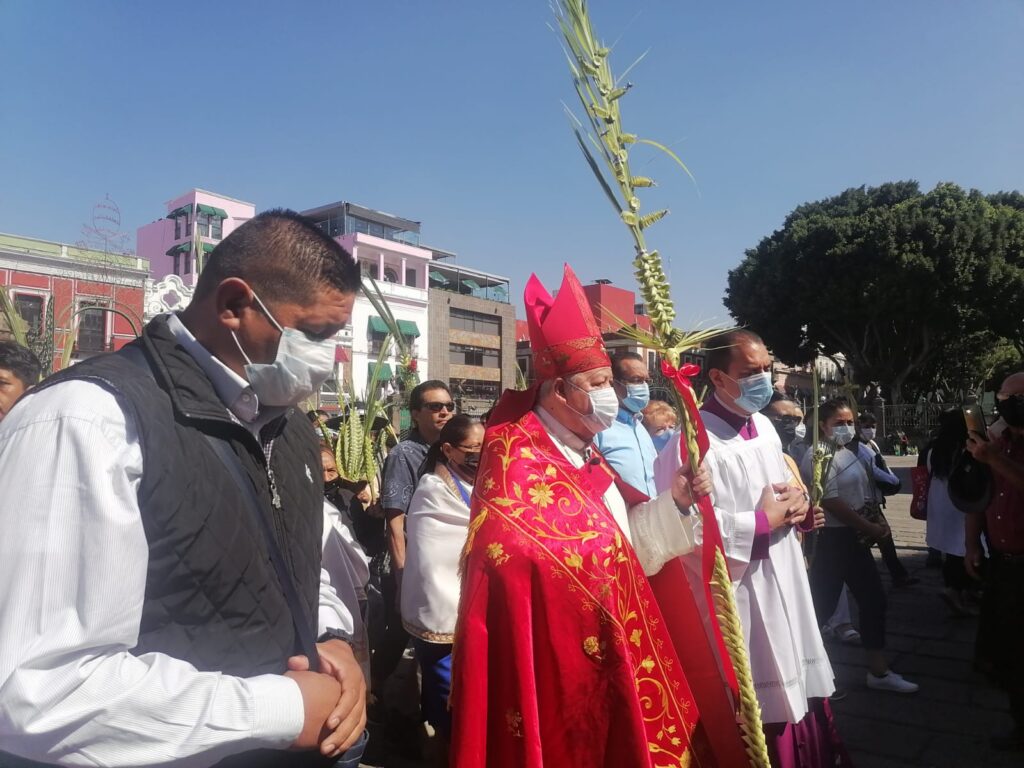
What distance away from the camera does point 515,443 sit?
2521mm

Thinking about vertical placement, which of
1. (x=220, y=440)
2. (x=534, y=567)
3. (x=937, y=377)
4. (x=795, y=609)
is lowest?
(x=795, y=609)

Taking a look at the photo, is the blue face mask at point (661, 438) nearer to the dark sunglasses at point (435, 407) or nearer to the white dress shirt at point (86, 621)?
the dark sunglasses at point (435, 407)

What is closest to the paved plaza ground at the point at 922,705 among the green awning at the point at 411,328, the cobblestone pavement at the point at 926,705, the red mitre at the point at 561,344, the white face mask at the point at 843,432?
the cobblestone pavement at the point at 926,705

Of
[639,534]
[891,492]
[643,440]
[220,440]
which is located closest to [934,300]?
[891,492]

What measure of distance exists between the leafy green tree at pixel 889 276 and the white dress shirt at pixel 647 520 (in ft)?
78.0

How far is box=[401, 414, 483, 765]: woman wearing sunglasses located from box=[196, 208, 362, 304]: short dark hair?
1.92 metres

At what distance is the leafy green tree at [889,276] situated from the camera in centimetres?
2475

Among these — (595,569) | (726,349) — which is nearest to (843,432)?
(726,349)

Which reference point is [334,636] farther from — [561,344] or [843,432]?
[843,432]

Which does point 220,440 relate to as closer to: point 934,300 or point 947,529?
point 947,529

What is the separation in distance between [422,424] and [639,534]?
2.31 metres

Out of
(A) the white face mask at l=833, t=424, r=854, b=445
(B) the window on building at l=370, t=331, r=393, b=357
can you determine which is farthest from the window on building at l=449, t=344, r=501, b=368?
(A) the white face mask at l=833, t=424, r=854, b=445

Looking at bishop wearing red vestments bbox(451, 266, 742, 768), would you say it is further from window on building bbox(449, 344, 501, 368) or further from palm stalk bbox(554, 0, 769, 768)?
window on building bbox(449, 344, 501, 368)

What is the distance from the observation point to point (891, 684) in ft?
14.9
